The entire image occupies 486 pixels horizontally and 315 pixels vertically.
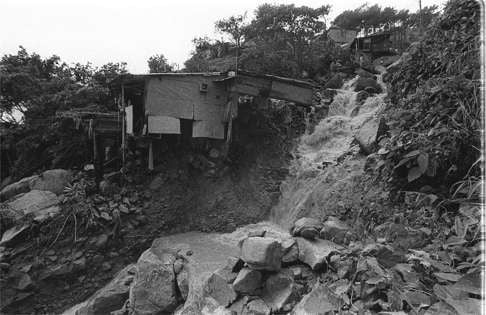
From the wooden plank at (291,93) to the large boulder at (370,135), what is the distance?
253cm

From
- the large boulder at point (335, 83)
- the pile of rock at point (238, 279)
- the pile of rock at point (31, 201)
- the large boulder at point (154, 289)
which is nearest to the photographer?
the pile of rock at point (238, 279)

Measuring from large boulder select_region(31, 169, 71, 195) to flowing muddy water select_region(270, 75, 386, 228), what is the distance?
22.8 ft

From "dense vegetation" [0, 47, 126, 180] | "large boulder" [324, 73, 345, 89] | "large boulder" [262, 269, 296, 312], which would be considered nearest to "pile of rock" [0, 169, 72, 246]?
"dense vegetation" [0, 47, 126, 180]

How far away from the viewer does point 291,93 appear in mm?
9117

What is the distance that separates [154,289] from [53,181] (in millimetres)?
5808

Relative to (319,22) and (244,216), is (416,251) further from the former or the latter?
(319,22)

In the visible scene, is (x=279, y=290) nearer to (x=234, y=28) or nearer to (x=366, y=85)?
(x=366, y=85)

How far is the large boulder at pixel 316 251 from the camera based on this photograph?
3.79 meters

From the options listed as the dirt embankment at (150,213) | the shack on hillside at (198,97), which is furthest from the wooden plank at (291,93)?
the dirt embankment at (150,213)

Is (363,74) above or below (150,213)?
above

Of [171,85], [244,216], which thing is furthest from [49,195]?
[244,216]

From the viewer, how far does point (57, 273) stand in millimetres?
7133

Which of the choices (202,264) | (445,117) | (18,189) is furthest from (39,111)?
(445,117)

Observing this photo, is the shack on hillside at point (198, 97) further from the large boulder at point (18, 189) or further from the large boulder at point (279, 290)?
the large boulder at point (279, 290)
